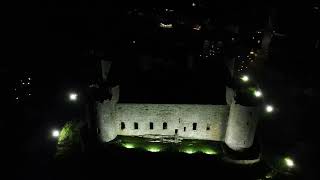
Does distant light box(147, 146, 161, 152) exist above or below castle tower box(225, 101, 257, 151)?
below

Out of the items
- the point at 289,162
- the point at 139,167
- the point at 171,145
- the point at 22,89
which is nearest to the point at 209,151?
the point at 171,145

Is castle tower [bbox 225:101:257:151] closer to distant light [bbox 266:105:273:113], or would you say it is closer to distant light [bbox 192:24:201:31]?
distant light [bbox 266:105:273:113]

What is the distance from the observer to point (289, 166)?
96.9 feet

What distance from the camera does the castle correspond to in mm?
29266

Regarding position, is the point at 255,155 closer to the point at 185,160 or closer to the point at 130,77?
the point at 185,160

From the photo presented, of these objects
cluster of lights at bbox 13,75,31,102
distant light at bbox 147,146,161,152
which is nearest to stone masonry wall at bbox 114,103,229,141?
distant light at bbox 147,146,161,152

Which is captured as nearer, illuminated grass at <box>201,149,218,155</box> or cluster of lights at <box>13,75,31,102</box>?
illuminated grass at <box>201,149,218,155</box>

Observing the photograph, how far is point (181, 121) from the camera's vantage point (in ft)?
102

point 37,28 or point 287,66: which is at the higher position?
point 37,28

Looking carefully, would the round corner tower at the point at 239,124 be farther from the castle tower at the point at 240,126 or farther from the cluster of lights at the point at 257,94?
the cluster of lights at the point at 257,94

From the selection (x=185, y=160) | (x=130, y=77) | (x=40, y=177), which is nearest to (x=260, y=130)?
(x=185, y=160)

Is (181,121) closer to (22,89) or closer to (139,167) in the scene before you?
(139,167)

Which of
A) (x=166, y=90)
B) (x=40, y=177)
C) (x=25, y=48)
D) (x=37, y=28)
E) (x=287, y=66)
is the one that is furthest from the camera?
(x=37, y=28)

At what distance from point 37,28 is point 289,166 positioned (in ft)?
176
